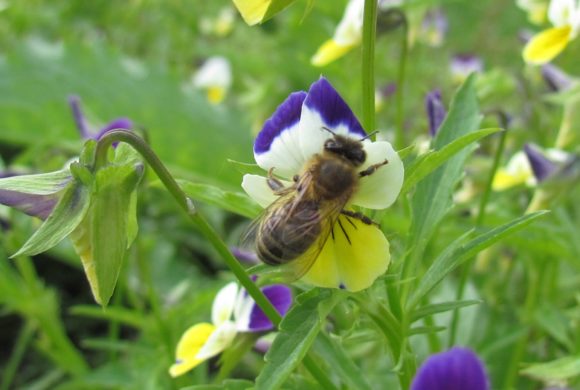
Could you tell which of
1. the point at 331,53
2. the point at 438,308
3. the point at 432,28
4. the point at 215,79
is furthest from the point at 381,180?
the point at 215,79

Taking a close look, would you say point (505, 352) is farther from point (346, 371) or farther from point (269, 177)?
point (269, 177)

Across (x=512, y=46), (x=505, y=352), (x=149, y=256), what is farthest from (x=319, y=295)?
(x=512, y=46)

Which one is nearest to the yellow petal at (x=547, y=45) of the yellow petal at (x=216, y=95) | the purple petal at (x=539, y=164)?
the purple petal at (x=539, y=164)

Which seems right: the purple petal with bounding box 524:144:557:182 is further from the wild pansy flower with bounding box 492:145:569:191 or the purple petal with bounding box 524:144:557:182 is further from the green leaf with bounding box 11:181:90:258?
the green leaf with bounding box 11:181:90:258

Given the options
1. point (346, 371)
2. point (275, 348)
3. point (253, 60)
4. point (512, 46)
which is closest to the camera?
point (275, 348)

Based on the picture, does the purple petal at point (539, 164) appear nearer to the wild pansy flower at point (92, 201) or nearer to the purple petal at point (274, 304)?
the purple petal at point (274, 304)

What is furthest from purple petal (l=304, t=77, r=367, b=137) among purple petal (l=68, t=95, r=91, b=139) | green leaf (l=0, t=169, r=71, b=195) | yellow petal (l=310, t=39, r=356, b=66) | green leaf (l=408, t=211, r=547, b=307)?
purple petal (l=68, t=95, r=91, b=139)
